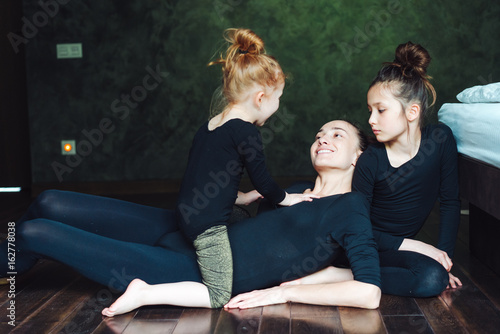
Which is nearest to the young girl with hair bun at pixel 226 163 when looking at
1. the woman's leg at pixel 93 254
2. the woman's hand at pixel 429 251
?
the woman's leg at pixel 93 254

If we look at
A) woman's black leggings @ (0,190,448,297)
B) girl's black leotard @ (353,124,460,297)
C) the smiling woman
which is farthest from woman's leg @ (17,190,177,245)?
girl's black leotard @ (353,124,460,297)

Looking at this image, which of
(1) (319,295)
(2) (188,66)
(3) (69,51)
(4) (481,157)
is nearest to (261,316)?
(1) (319,295)

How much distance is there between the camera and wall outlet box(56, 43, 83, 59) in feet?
15.1

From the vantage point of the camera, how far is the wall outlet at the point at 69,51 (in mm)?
4605

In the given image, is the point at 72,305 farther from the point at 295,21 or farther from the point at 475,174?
the point at 295,21

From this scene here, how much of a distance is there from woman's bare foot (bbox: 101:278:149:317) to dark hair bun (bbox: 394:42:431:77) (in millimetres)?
1134

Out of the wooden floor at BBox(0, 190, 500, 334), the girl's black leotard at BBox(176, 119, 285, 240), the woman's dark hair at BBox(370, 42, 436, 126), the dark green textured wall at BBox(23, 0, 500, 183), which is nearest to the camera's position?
the wooden floor at BBox(0, 190, 500, 334)

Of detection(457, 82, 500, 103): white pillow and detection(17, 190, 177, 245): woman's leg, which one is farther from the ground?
detection(457, 82, 500, 103): white pillow

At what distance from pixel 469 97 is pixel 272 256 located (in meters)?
1.03

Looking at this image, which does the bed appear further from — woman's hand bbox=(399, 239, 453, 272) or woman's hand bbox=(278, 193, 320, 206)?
woman's hand bbox=(278, 193, 320, 206)

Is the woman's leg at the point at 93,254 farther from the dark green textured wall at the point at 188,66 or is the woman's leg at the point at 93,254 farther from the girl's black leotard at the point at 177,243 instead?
the dark green textured wall at the point at 188,66

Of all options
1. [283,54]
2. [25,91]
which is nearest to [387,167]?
[283,54]

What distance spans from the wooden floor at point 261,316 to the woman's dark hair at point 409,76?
2.20 ft

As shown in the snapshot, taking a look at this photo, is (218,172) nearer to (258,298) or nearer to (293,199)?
(293,199)
